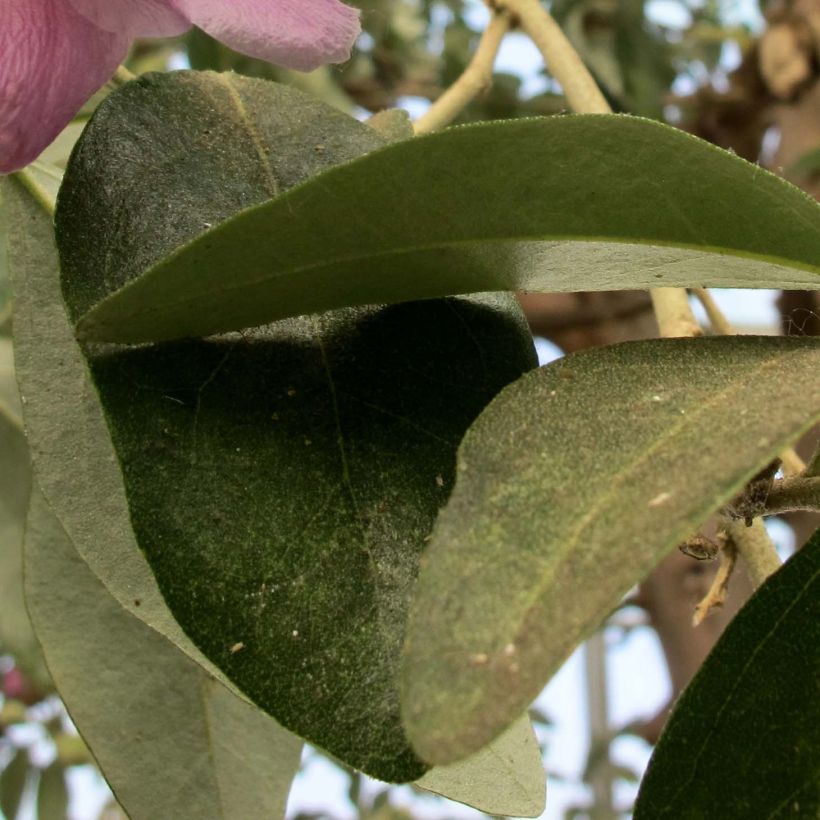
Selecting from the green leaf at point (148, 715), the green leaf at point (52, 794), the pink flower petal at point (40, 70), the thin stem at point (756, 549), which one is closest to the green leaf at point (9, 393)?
the green leaf at point (148, 715)

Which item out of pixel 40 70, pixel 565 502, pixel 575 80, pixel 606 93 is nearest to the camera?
pixel 565 502

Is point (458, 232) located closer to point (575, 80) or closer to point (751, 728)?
point (751, 728)

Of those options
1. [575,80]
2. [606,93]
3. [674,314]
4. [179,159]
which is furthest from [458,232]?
[606,93]

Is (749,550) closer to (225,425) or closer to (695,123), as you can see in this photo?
(225,425)

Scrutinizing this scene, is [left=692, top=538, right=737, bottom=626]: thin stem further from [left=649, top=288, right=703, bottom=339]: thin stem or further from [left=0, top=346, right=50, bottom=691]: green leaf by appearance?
[left=0, top=346, right=50, bottom=691]: green leaf

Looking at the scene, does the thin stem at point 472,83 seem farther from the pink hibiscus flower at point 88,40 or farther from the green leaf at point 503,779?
the green leaf at point 503,779

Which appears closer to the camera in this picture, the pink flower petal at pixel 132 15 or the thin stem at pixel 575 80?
the pink flower petal at pixel 132 15
